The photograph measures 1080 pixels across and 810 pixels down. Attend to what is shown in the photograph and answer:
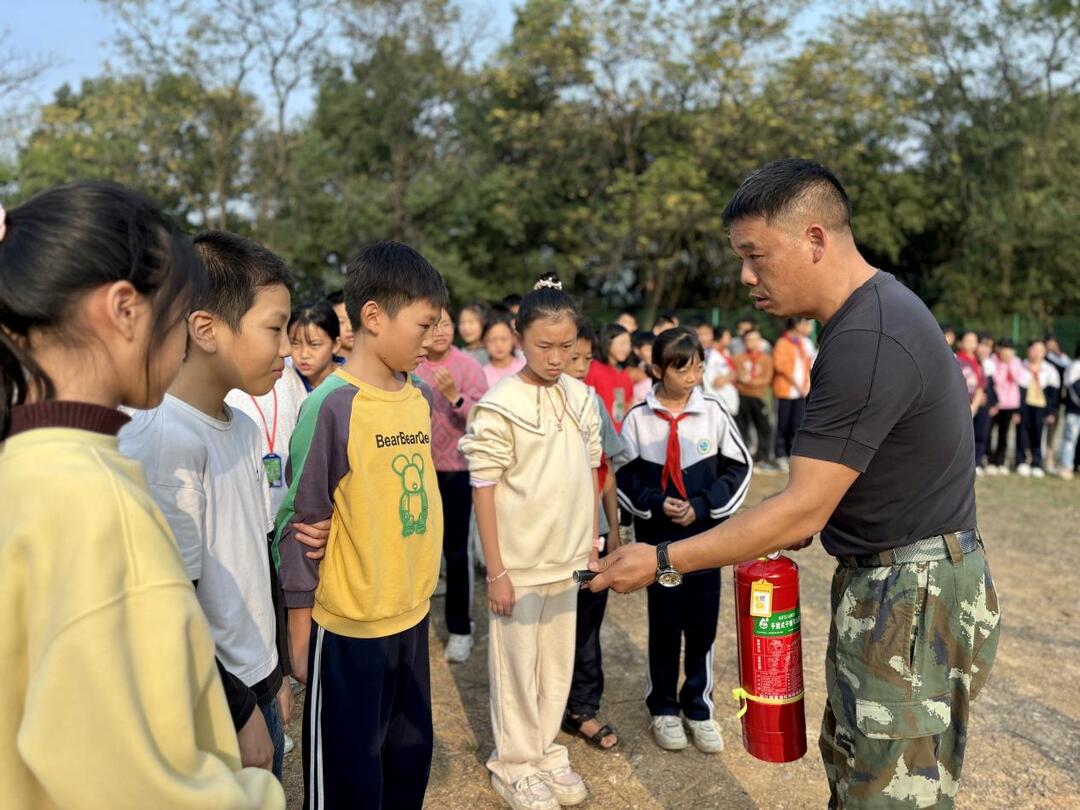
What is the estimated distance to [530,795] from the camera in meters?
3.28

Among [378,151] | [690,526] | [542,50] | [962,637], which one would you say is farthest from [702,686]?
[378,151]

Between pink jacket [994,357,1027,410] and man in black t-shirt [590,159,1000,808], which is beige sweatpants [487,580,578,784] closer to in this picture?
man in black t-shirt [590,159,1000,808]

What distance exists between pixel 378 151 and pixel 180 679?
83.0ft

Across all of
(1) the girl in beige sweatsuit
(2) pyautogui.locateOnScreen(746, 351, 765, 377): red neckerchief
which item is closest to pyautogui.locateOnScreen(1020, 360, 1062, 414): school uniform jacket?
(2) pyautogui.locateOnScreen(746, 351, 765, 377): red neckerchief

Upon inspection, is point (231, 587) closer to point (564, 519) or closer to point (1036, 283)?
point (564, 519)

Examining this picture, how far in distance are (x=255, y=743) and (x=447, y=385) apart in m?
3.65

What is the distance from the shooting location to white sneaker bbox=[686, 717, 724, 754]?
3.77 metres

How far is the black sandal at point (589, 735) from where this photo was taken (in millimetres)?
3814

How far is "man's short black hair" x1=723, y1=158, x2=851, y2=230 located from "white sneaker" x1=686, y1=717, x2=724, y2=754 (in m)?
2.41

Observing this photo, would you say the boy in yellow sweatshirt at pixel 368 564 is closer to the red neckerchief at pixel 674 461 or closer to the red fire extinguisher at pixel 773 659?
the red fire extinguisher at pixel 773 659

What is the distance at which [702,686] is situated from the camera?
152 inches

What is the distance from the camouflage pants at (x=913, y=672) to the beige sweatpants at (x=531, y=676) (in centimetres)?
143

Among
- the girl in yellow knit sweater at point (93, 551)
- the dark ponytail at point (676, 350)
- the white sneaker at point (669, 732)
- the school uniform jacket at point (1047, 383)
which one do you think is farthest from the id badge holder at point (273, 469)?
the school uniform jacket at point (1047, 383)

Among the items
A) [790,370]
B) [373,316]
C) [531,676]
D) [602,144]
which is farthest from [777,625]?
[602,144]
